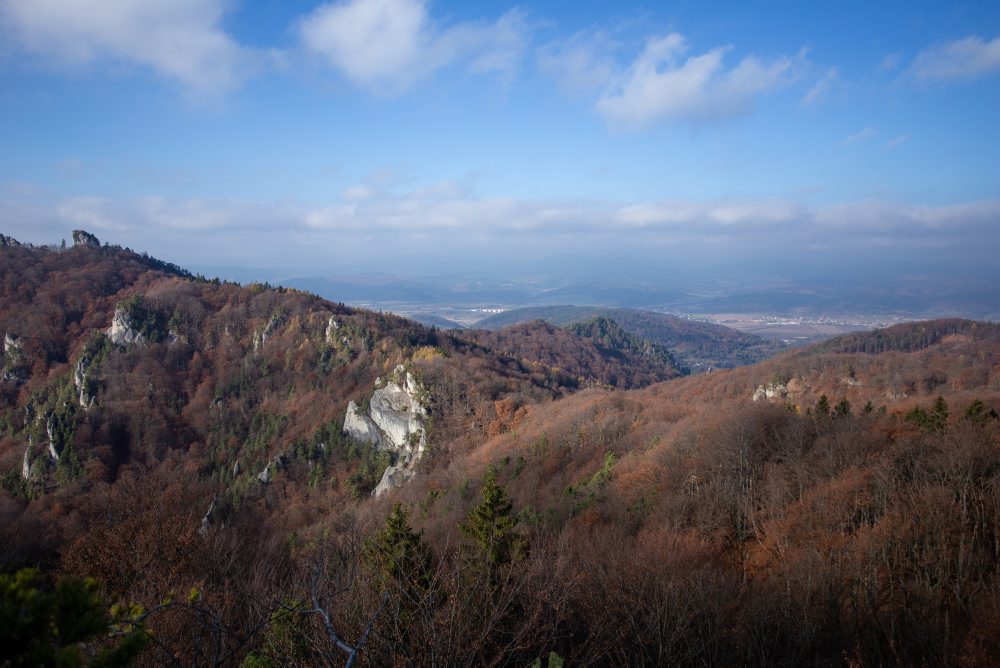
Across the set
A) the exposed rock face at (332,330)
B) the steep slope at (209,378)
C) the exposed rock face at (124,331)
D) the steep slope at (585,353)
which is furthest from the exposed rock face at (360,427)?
the steep slope at (585,353)

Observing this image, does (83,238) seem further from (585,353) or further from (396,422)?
(585,353)

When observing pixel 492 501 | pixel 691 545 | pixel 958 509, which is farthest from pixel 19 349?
pixel 958 509

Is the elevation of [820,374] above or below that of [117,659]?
below

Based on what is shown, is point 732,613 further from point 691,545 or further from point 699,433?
point 699,433

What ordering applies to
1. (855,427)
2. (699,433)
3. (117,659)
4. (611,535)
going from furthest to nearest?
1. (699,433)
2. (855,427)
3. (611,535)
4. (117,659)

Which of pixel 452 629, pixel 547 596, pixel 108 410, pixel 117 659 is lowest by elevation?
pixel 108 410

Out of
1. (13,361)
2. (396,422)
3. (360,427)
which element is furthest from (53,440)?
(396,422)

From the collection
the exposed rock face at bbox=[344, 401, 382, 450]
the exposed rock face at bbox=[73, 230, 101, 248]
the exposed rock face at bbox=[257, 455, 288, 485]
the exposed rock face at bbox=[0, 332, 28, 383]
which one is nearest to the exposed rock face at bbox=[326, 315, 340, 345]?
the exposed rock face at bbox=[344, 401, 382, 450]
